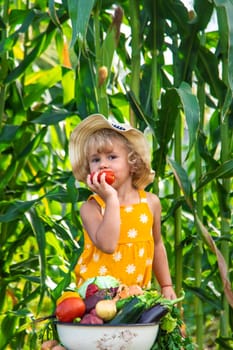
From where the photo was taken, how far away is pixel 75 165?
2535 millimetres

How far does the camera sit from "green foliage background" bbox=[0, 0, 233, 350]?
267 centimetres

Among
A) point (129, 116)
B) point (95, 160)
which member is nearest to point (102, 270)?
point (95, 160)

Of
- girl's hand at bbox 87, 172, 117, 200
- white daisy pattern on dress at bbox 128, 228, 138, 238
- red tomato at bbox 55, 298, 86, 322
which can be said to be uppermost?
girl's hand at bbox 87, 172, 117, 200

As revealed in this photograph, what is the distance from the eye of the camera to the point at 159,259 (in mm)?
2592

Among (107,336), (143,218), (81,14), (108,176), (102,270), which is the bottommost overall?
(107,336)

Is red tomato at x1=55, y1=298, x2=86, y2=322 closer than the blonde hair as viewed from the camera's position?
Yes

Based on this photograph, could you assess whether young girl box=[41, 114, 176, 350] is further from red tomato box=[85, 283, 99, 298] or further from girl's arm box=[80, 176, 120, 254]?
red tomato box=[85, 283, 99, 298]

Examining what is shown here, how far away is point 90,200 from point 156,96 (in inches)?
19.3

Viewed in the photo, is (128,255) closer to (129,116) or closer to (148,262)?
(148,262)

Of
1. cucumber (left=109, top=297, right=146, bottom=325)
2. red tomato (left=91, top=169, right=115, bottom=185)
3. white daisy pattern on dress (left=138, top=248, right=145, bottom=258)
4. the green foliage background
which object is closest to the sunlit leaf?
the green foliage background

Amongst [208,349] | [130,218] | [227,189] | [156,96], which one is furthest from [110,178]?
[208,349]

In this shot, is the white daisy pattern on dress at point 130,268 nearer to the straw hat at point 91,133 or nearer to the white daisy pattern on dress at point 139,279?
the white daisy pattern on dress at point 139,279

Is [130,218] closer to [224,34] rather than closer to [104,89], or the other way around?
[104,89]

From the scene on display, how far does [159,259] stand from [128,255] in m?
0.18
